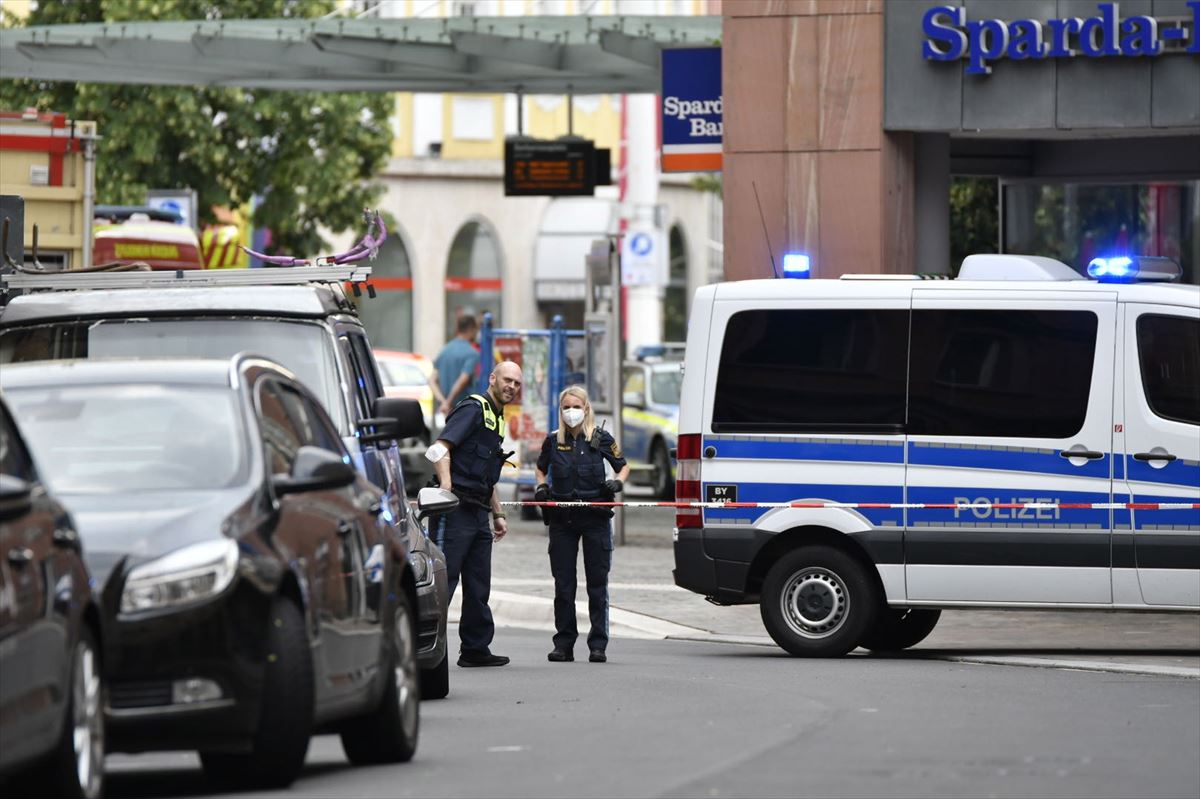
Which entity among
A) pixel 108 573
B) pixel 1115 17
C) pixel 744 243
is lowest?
pixel 108 573

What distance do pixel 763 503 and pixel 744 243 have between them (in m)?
6.45

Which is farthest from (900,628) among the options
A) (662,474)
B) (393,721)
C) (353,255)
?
(662,474)

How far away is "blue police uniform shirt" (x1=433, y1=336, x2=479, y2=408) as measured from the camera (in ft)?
95.6

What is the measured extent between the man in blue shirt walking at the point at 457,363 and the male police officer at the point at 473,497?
41.8ft

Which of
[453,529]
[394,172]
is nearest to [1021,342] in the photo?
[453,529]

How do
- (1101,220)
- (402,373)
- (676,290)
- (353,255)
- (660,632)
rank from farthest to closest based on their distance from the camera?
(676,290) → (402,373) → (1101,220) → (660,632) → (353,255)

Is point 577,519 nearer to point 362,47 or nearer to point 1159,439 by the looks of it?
point 1159,439

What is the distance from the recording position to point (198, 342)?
42.5ft

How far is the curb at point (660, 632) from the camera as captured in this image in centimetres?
1605

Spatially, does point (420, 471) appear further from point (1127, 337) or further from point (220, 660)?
point (220, 660)

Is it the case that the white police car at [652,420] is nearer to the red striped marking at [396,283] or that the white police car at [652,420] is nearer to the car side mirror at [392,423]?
the car side mirror at [392,423]

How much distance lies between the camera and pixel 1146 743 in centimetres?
1159

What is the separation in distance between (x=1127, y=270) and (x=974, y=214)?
30.1ft

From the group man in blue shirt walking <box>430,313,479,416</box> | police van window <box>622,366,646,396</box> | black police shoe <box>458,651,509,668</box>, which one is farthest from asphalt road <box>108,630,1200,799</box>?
police van window <box>622,366,646,396</box>
